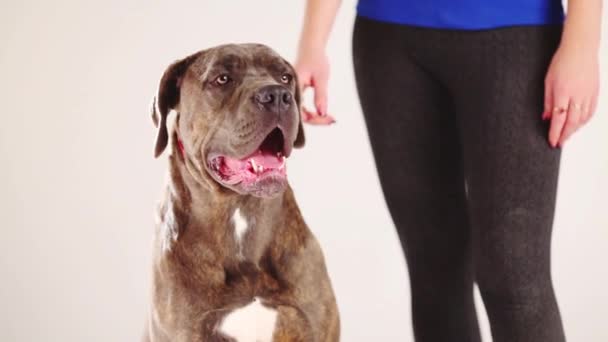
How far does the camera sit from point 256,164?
1991 mm

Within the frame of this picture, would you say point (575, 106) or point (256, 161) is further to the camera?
point (256, 161)

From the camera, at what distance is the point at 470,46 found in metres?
1.84

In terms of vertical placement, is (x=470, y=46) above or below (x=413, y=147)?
above

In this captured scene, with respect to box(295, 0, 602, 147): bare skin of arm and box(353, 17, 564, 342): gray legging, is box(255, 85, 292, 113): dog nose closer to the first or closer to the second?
box(353, 17, 564, 342): gray legging

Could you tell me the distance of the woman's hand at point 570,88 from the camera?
1.70 metres

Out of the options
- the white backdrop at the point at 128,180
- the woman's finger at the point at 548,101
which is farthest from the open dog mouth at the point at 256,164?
the white backdrop at the point at 128,180

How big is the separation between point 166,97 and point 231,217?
31 cm

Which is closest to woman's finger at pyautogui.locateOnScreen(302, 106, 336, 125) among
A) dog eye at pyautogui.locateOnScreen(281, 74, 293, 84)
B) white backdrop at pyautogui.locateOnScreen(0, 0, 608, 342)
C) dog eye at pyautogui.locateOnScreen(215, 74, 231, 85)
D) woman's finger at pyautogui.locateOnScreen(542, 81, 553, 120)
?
dog eye at pyautogui.locateOnScreen(281, 74, 293, 84)

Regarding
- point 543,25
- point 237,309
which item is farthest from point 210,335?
point 543,25

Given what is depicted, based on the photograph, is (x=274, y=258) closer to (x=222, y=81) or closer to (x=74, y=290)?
(x=222, y=81)

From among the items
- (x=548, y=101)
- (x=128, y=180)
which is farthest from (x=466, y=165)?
(x=128, y=180)

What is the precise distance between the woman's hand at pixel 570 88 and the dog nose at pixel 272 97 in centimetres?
53

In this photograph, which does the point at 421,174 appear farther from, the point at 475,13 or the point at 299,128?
the point at 475,13

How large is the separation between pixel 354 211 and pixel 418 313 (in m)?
1.21
